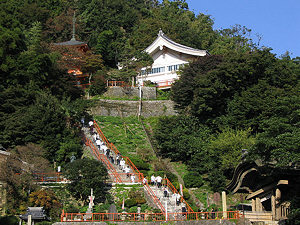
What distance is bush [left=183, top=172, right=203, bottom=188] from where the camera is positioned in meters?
32.1

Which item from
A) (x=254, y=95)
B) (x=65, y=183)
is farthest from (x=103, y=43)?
(x=65, y=183)

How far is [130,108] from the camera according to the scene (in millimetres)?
43500

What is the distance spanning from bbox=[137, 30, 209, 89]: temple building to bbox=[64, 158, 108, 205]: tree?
22.8 m

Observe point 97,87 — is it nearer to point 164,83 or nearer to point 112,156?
point 164,83

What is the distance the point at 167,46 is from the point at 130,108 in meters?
10.8

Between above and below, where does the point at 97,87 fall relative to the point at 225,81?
above

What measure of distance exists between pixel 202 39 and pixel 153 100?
2219 centimetres

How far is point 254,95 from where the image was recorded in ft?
119

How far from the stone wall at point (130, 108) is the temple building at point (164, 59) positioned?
5.77 metres

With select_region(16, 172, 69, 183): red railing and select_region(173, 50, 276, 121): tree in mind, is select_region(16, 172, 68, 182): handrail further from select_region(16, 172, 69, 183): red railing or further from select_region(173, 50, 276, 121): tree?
select_region(173, 50, 276, 121): tree

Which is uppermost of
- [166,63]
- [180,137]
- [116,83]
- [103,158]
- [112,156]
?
[166,63]

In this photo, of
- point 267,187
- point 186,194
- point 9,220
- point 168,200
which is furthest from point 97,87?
point 267,187

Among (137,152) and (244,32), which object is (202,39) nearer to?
(244,32)

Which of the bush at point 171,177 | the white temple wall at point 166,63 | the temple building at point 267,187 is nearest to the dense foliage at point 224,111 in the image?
the bush at point 171,177
